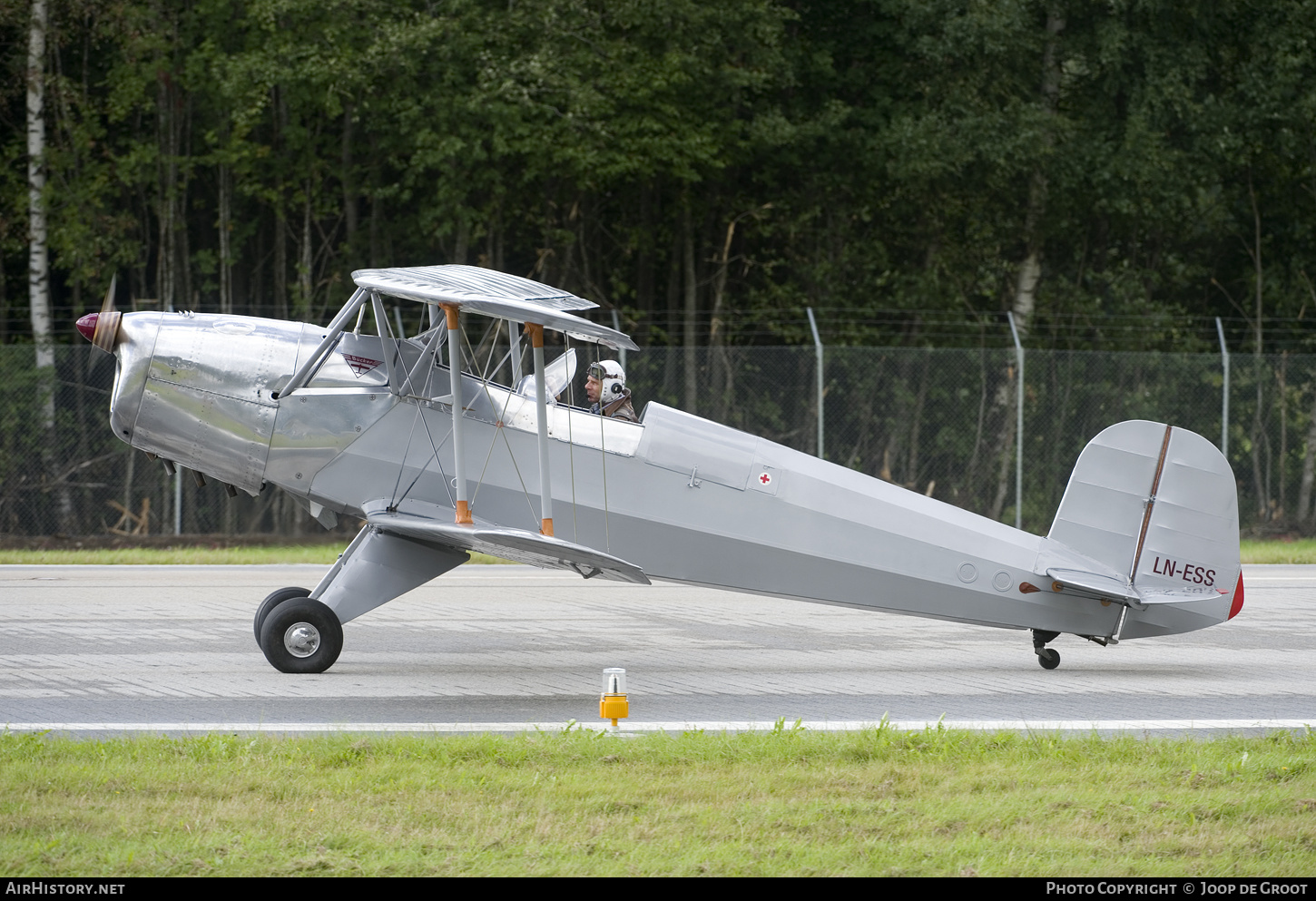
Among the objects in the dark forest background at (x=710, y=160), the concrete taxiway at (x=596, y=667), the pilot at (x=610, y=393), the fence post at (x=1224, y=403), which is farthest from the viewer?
the dark forest background at (x=710, y=160)

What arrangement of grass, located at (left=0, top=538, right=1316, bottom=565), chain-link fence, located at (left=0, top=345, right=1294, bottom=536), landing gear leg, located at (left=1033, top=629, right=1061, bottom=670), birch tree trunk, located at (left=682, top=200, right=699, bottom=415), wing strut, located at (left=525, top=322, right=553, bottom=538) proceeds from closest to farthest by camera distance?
wing strut, located at (left=525, top=322, right=553, bottom=538) → landing gear leg, located at (left=1033, top=629, right=1061, bottom=670) → grass, located at (left=0, top=538, right=1316, bottom=565) → chain-link fence, located at (left=0, top=345, right=1294, bottom=536) → birch tree trunk, located at (left=682, top=200, right=699, bottom=415)

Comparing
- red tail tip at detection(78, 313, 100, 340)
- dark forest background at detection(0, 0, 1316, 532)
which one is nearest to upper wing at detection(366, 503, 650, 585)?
red tail tip at detection(78, 313, 100, 340)

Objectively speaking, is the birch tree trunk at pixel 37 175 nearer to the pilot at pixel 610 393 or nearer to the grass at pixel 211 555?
the grass at pixel 211 555

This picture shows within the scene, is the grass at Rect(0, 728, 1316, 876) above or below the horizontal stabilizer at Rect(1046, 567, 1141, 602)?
below

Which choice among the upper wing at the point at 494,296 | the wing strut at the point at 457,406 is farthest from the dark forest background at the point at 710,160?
the wing strut at the point at 457,406

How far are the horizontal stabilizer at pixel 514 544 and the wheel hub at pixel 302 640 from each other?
82 cm

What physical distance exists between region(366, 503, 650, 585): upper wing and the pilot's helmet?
1216mm

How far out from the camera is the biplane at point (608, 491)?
891cm

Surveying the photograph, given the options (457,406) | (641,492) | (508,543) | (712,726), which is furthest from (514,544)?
(712,726)

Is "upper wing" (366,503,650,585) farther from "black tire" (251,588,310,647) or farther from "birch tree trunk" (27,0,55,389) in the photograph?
"birch tree trunk" (27,0,55,389)

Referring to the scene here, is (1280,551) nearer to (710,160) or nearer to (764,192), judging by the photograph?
Answer: (710,160)

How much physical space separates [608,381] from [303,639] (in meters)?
2.76

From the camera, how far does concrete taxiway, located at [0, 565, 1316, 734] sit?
766cm
